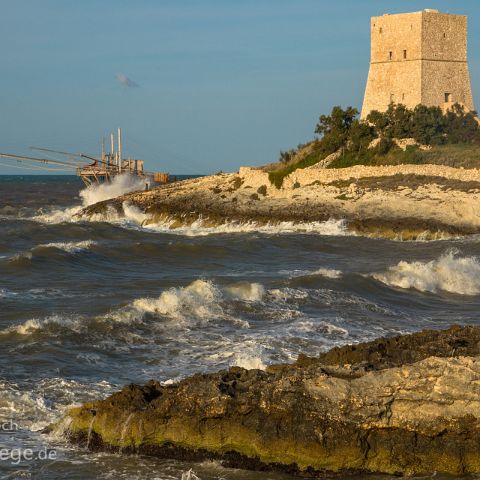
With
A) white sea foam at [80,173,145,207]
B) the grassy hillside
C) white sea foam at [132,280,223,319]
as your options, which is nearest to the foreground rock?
white sea foam at [132,280,223,319]

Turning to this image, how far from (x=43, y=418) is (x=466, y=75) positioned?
41693 mm

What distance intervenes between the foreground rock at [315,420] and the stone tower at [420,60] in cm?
3917

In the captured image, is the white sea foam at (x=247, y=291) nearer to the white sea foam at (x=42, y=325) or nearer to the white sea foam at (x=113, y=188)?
the white sea foam at (x=42, y=325)

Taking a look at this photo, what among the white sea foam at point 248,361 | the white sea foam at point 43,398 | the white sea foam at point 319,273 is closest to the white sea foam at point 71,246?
the white sea foam at point 319,273

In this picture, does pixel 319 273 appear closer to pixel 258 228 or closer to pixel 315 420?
pixel 315 420

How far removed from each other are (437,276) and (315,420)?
15.2 meters

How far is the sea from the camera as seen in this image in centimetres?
1212

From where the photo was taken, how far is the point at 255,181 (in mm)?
46062

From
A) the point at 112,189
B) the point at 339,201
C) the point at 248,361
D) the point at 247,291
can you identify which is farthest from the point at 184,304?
Result: the point at 112,189

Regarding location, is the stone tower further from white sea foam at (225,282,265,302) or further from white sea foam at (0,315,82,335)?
white sea foam at (0,315,82,335)

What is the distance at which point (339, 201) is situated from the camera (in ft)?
136

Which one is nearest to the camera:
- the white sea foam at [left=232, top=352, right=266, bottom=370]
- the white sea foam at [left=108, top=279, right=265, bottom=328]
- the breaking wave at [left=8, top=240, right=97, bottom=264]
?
the white sea foam at [left=232, top=352, right=266, bottom=370]

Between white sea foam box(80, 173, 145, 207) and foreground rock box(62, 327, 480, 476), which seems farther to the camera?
white sea foam box(80, 173, 145, 207)

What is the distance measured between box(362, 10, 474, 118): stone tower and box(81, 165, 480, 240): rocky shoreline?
291 inches
